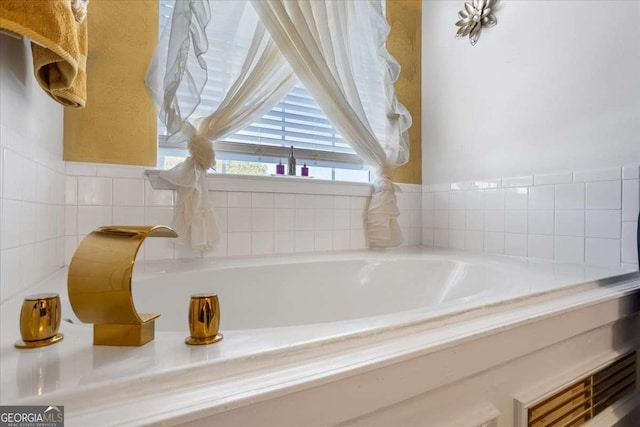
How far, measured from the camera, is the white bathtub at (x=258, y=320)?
0.41 m

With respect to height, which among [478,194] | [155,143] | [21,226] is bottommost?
[21,226]

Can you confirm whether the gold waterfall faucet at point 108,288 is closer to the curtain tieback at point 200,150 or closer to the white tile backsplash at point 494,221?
the curtain tieback at point 200,150

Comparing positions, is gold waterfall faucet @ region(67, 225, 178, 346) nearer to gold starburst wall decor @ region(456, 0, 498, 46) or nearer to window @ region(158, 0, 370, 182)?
window @ region(158, 0, 370, 182)

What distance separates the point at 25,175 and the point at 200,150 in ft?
1.91

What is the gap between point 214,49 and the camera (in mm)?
1488

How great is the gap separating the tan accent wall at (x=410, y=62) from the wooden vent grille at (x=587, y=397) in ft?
4.39

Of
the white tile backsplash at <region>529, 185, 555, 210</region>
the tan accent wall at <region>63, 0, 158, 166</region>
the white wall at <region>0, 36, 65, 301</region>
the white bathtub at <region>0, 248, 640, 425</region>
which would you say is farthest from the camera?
the white tile backsplash at <region>529, 185, 555, 210</region>

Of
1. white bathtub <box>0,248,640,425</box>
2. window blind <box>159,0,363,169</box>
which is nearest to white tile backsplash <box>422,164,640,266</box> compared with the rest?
white bathtub <box>0,248,640,425</box>

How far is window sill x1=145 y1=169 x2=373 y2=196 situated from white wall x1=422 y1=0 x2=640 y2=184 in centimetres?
60

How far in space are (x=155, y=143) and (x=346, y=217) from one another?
39.3 inches

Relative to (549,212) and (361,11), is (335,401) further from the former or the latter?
(361,11)

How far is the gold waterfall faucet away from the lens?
0.48 meters

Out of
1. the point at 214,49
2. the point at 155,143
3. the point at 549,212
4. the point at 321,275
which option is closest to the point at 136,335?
the point at 321,275

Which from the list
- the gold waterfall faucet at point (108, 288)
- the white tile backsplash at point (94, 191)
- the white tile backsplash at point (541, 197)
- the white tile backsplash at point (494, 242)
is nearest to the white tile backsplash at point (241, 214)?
the white tile backsplash at point (94, 191)
